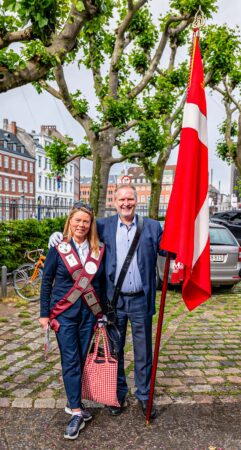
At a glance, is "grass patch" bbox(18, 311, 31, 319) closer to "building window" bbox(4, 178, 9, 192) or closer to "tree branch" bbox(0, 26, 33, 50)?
"tree branch" bbox(0, 26, 33, 50)

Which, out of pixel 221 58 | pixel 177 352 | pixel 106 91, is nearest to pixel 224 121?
pixel 221 58

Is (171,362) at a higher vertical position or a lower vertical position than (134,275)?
lower

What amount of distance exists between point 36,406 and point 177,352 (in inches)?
88.5

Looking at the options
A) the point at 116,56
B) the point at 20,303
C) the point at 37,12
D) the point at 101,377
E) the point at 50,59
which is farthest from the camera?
the point at 116,56

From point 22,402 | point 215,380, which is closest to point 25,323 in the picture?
point 22,402

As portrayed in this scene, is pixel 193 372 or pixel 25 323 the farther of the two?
pixel 25 323

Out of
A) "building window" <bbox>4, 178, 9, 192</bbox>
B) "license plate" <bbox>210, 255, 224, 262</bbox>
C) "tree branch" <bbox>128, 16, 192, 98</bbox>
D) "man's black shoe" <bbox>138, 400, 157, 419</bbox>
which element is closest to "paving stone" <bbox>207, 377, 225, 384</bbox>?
"man's black shoe" <bbox>138, 400, 157, 419</bbox>

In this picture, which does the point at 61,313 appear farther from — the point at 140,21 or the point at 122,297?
the point at 140,21

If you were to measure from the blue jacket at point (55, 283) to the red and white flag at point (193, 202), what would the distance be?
742mm

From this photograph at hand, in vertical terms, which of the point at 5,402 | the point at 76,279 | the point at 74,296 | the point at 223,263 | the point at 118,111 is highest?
the point at 118,111

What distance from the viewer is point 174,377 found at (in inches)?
183

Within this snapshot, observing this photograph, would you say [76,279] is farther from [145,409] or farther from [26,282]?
[26,282]

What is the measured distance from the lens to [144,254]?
3598mm

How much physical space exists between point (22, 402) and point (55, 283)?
1347 mm
